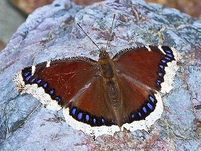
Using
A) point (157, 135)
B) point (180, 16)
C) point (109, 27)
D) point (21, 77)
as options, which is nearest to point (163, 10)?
point (180, 16)

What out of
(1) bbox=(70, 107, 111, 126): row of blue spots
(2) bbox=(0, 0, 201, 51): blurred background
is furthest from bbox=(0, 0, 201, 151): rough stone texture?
(2) bbox=(0, 0, 201, 51): blurred background

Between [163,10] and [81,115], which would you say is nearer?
[81,115]

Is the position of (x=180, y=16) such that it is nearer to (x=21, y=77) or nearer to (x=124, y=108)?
(x=124, y=108)

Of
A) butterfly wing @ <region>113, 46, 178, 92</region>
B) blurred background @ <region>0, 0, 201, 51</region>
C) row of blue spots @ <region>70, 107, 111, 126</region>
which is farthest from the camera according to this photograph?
blurred background @ <region>0, 0, 201, 51</region>

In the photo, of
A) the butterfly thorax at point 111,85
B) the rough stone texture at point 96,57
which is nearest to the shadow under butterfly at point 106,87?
the butterfly thorax at point 111,85

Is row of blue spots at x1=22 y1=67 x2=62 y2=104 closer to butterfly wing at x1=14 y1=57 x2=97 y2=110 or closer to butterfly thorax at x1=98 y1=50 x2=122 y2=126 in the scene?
butterfly wing at x1=14 y1=57 x2=97 y2=110

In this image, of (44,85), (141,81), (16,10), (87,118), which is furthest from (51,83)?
(16,10)
